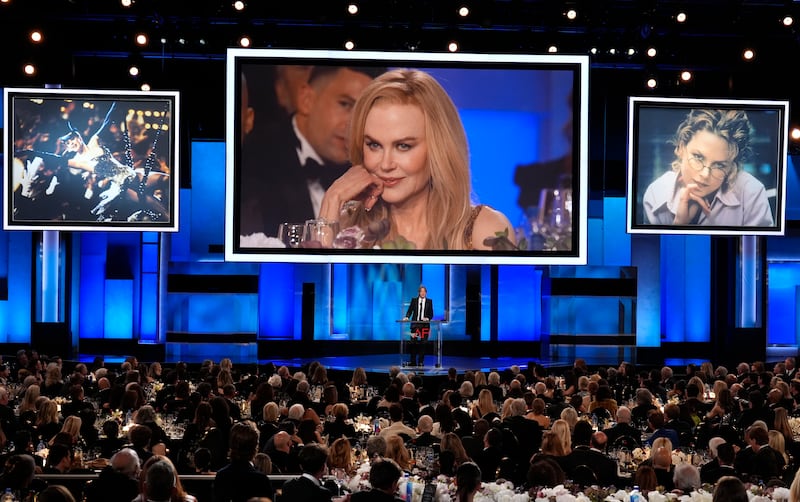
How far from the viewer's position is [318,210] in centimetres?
1658

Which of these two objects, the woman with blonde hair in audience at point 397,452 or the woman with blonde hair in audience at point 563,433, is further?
the woman with blonde hair in audience at point 563,433

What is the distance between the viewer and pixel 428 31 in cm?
1777

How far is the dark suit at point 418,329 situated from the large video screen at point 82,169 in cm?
421

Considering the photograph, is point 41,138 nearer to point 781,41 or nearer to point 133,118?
point 133,118

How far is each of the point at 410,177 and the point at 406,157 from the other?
1.05ft

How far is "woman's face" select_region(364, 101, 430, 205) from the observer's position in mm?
16641

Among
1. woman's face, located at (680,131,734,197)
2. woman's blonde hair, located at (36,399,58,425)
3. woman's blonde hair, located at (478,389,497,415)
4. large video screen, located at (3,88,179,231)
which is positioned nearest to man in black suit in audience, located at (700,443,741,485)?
woman's blonde hair, located at (478,389,497,415)

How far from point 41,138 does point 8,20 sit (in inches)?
75.0

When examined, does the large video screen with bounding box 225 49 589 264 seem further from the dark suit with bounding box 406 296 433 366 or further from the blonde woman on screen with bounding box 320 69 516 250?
the dark suit with bounding box 406 296 433 366

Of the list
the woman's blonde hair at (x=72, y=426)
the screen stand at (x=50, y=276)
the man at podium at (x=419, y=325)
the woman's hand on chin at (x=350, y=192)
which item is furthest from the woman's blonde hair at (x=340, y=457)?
the screen stand at (x=50, y=276)

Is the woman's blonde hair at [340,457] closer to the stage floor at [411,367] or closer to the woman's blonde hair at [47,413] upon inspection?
the woman's blonde hair at [47,413]

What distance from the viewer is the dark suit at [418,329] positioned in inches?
683

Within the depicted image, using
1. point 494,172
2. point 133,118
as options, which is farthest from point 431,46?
point 133,118

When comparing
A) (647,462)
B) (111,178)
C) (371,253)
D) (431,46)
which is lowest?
(647,462)
